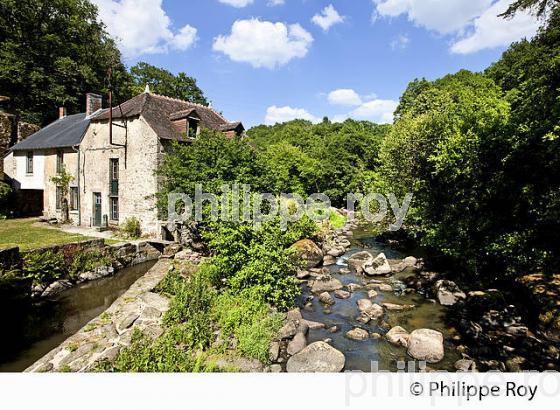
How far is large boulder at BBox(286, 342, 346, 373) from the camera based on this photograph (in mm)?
7680

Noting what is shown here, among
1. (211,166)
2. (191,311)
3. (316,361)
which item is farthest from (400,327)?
(211,166)

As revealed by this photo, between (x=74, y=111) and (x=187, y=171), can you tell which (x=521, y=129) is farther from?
(x=74, y=111)

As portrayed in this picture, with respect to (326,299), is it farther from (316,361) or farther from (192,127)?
(192,127)

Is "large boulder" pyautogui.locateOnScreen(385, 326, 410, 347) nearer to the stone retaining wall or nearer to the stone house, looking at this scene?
the stone retaining wall

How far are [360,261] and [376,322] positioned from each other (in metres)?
6.43

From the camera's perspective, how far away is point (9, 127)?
2712 centimetres

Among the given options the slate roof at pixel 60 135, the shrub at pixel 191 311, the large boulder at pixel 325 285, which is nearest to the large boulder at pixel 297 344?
the shrub at pixel 191 311

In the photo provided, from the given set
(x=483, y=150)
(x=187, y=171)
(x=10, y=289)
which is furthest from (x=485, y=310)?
(x=10, y=289)

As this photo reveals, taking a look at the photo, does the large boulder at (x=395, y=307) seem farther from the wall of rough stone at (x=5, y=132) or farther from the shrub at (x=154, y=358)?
the wall of rough stone at (x=5, y=132)

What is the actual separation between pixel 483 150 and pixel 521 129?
1.84m

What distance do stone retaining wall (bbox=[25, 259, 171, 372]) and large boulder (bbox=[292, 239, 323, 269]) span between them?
7522mm

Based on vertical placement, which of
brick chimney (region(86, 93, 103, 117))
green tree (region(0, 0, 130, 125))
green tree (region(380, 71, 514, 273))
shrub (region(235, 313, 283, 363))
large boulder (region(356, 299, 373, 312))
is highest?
green tree (region(0, 0, 130, 125))

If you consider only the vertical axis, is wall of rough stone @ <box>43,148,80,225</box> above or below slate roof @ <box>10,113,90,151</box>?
below

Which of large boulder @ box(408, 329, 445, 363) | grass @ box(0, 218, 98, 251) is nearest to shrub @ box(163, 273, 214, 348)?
large boulder @ box(408, 329, 445, 363)
